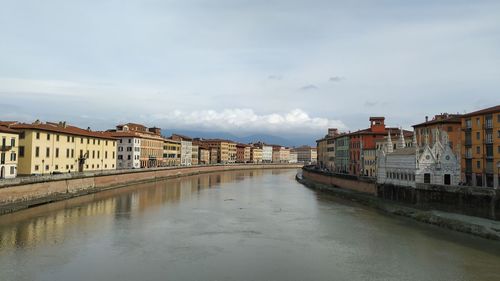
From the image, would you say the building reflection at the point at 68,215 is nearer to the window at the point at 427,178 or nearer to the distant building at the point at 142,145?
the distant building at the point at 142,145

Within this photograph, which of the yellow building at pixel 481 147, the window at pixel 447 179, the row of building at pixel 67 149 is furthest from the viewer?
the row of building at pixel 67 149

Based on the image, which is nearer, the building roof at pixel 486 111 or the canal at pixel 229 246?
the canal at pixel 229 246

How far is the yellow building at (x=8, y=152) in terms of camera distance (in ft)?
157

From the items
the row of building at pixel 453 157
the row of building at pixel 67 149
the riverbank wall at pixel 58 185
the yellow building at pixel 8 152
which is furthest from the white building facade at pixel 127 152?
the row of building at pixel 453 157

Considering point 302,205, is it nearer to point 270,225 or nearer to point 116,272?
point 270,225

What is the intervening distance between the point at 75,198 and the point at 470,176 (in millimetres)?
48546

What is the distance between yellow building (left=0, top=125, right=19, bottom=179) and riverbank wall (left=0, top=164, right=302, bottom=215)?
3.96 metres

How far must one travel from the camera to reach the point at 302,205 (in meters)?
54.5

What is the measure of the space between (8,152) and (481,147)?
54.0m

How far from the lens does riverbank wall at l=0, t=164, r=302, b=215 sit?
137 feet

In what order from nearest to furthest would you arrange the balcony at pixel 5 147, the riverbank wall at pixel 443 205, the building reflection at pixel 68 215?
the building reflection at pixel 68 215 → the riverbank wall at pixel 443 205 → the balcony at pixel 5 147

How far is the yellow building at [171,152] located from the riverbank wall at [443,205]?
70249 millimetres

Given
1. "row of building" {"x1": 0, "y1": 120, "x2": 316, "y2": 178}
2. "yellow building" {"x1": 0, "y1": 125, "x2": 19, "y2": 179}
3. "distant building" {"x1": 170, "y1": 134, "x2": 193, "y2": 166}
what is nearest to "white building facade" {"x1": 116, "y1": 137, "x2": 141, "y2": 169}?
"row of building" {"x1": 0, "y1": 120, "x2": 316, "y2": 178}

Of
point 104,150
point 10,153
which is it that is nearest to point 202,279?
point 10,153
